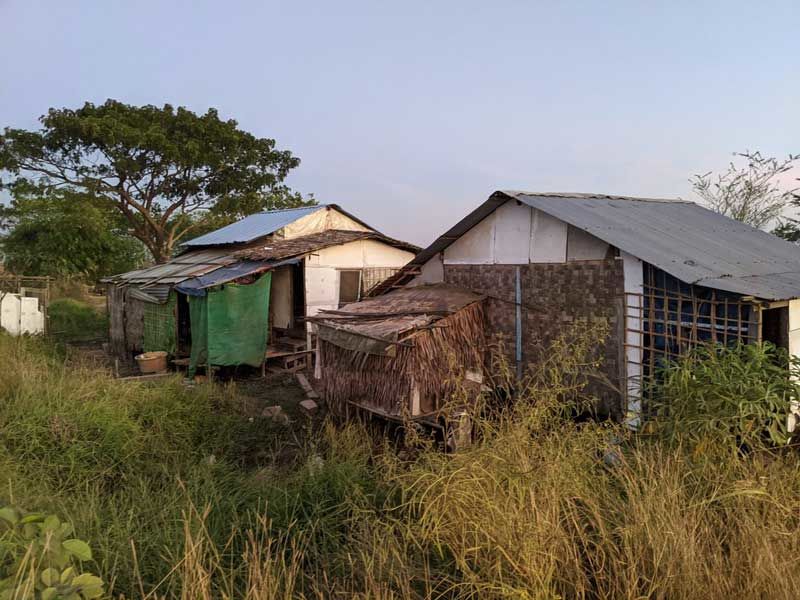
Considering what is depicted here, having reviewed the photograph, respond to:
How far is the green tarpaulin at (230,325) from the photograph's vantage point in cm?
988

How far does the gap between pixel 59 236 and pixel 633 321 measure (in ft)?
67.2

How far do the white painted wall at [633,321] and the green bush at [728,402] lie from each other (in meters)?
1.42

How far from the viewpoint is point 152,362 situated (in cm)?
1030

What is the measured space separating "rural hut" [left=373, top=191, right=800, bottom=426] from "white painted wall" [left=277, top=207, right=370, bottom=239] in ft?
18.0

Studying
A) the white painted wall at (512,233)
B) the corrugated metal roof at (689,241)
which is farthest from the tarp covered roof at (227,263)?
the corrugated metal roof at (689,241)

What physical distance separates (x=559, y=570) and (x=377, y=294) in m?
7.10

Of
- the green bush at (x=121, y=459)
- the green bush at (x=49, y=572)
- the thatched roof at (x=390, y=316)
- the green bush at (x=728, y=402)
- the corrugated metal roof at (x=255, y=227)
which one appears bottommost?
the green bush at (x=121, y=459)

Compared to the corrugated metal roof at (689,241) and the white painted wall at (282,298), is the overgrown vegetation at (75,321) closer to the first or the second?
the white painted wall at (282,298)

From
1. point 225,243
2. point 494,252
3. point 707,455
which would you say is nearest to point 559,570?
point 707,455

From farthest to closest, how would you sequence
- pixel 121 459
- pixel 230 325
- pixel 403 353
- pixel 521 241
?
pixel 230 325, pixel 521 241, pixel 403 353, pixel 121 459

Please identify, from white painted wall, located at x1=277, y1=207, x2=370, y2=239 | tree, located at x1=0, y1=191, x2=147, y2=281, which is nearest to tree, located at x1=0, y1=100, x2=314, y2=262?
tree, located at x1=0, y1=191, x2=147, y2=281

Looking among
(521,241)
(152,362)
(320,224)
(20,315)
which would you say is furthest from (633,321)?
(20,315)

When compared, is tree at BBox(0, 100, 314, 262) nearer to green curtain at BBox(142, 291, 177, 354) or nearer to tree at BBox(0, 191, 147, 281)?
tree at BBox(0, 191, 147, 281)

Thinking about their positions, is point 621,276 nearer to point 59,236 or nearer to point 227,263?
point 227,263
